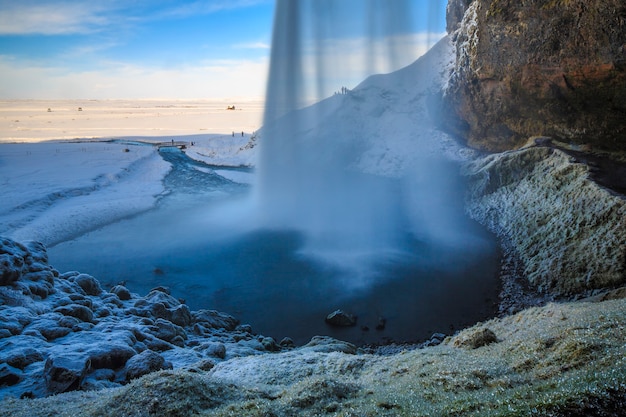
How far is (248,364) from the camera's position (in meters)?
Answer: 9.31

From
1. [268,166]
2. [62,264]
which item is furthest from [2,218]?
[268,166]

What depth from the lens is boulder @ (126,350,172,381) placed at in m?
8.99

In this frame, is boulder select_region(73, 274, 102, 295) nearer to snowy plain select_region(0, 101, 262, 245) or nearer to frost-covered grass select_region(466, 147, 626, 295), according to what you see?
snowy plain select_region(0, 101, 262, 245)

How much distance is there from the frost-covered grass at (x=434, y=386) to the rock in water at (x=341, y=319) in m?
4.46

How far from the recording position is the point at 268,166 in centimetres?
3050

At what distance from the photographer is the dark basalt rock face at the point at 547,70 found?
17.4 m

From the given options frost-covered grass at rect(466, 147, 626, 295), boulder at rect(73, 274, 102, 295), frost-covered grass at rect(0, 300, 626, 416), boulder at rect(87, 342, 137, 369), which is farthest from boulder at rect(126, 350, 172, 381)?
frost-covered grass at rect(466, 147, 626, 295)

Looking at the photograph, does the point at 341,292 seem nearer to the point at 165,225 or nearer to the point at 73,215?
the point at 165,225

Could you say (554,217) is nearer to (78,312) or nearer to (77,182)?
(78,312)

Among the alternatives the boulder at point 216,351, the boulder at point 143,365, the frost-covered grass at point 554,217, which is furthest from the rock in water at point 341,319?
the frost-covered grass at point 554,217

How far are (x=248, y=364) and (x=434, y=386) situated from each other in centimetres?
432

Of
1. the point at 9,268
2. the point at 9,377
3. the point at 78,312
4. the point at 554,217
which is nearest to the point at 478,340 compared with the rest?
the point at 554,217

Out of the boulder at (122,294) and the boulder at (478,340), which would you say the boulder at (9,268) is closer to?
the boulder at (122,294)

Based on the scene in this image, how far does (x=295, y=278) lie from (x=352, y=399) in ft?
33.3
